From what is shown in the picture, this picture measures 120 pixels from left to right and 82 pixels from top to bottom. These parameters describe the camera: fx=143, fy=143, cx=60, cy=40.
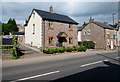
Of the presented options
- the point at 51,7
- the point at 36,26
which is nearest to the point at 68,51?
the point at 36,26

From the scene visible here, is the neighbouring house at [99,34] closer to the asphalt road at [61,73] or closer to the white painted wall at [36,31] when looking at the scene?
the white painted wall at [36,31]

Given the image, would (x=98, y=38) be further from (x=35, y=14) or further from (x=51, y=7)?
(x=35, y=14)

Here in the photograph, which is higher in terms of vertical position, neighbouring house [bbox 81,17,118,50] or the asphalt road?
neighbouring house [bbox 81,17,118,50]

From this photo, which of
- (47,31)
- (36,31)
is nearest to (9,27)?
(36,31)

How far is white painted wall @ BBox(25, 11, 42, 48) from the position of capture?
27.9m

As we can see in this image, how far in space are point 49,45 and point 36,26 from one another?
4710 millimetres

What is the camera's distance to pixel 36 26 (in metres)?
28.9

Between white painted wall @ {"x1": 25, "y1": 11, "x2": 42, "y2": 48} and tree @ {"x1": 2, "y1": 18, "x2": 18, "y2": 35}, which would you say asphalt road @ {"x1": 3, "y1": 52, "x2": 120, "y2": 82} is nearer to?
white painted wall @ {"x1": 25, "y1": 11, "x2": 42, "y2": 48}

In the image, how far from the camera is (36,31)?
2889 centimetres

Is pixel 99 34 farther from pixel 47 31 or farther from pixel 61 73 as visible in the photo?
pixel 61 73

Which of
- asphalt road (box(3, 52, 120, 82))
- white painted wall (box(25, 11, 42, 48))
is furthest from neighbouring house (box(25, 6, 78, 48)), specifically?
asphalt road (box(3, 52, 120, 82))

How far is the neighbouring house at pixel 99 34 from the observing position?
40094 millimetres

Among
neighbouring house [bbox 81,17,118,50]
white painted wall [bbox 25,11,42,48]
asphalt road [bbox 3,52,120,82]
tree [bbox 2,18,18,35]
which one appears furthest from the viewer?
tree [bbox 2,18,18,35]

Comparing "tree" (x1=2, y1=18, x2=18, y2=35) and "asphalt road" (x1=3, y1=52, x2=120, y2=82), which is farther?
"tree" (x1=2, y1=18, x2=18, y2=35)
